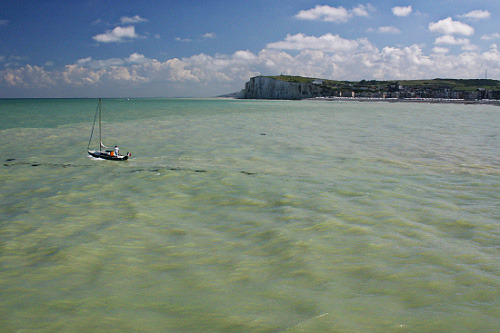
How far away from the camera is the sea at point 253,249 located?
4723 mm

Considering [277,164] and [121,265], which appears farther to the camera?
[277,164]

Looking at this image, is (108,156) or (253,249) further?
(108,156)

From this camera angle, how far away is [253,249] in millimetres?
6820

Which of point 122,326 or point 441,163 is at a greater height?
point 441,163

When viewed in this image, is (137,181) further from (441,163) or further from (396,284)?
(441,163)

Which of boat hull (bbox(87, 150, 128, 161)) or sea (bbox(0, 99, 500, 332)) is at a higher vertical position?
boat hull (bbox(87, 150, 128, 161))

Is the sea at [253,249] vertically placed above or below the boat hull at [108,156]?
below

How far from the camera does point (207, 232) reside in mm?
7750

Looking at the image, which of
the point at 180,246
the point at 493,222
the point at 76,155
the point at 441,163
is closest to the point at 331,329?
the point at 180,246

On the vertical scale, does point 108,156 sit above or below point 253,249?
above

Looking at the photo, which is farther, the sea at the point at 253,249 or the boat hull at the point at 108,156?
the boat hull at the point at 108,156

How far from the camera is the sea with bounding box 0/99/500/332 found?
186 inches

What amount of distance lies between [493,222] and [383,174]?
528cm

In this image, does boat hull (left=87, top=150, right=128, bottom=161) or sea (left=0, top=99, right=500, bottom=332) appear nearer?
sea (left=0, top=99, right=500, bottom=332)
